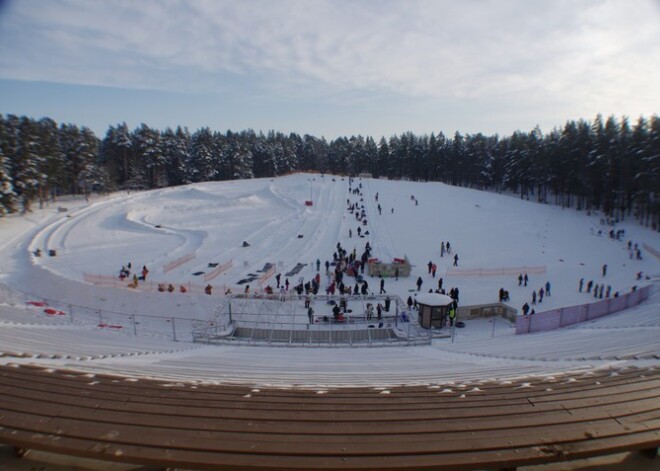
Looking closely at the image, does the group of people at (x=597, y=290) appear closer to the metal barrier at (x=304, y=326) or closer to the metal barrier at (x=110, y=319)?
the metal barrier at (x=304, y=326)

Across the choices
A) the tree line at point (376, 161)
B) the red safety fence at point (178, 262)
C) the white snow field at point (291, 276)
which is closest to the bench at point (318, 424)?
the white snow field at point (291, 276)

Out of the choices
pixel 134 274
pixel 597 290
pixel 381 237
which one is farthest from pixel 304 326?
pixel 381 237

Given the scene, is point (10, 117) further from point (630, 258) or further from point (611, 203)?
point (611, 203)

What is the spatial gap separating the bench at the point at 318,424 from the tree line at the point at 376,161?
45289 millimetres

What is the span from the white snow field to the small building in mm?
988

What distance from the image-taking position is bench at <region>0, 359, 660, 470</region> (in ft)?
8.36

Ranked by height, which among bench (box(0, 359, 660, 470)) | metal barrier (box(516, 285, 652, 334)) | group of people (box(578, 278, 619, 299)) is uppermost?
bench (box(0, 359, 660, 470))

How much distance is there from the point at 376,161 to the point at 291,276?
79.0 m

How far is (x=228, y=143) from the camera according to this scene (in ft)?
278

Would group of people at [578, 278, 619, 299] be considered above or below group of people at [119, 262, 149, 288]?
below

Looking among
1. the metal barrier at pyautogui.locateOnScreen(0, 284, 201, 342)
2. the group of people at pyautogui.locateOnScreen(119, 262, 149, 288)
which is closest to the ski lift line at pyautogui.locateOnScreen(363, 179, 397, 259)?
the group of people at pyautogui.locateOnScreen(119, 262, 149, 288)

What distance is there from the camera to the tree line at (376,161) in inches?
1690

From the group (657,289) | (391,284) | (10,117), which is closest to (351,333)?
(391,284)

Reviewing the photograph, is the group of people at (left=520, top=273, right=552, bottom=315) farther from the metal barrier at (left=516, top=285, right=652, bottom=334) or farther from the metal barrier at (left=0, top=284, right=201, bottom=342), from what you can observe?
the metal barrier at (left=0, top=284, right=201, bottom=342)
